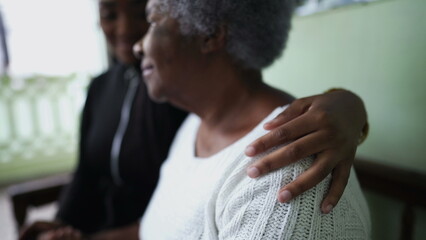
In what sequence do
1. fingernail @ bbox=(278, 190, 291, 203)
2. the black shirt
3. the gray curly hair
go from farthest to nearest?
the black shirt
the gray curly hair
fingernail @ bbox=(278, 190, 291, 203)

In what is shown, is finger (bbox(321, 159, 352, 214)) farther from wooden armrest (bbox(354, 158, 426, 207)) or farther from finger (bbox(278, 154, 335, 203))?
wooden armrest (bbox(354, 158, 426, 207))

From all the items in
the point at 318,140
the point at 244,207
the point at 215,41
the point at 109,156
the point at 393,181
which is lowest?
the point at 109,156

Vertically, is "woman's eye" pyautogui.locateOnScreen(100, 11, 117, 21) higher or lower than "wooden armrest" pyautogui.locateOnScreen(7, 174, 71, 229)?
higher

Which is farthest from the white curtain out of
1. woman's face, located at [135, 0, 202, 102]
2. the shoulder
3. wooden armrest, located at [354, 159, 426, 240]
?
wooden armrest, located at [354, 159, 426, 240]

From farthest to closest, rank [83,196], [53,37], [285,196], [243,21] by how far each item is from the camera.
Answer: [53,37] < [83,196] < [243,21] < [285,196]

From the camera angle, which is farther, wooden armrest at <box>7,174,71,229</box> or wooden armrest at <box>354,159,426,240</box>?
wooden armrest at <box>7,174,71,229</box>

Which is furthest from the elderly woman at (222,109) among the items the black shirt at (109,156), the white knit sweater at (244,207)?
the black shirt at (109,156)

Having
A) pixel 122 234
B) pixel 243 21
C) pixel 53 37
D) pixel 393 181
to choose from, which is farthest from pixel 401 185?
pixel 53 37

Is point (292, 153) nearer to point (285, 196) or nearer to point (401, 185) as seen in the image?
point (285, 196)

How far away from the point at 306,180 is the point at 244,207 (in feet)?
0.36

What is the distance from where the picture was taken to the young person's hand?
1.63ft

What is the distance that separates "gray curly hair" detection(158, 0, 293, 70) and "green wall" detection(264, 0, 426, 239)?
21 cm

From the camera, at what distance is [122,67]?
1.36 meters

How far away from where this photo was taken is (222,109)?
30.5 inches
